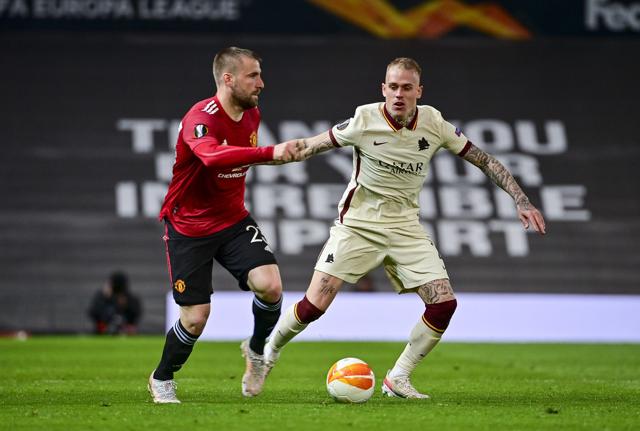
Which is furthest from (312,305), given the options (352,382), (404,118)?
A: (404,118)

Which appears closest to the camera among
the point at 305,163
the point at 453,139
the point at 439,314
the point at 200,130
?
the point at 200,130

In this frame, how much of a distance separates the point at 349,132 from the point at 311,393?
211 centimetres

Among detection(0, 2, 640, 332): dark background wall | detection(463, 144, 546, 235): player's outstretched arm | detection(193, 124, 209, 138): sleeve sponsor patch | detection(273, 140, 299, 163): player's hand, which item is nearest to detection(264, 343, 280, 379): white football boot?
detection(193, 124, 209, 138): sleeve sponsor patch

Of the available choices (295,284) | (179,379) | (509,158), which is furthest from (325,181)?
(179,379)

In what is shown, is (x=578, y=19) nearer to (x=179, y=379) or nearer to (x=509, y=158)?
(x=509, y=158)

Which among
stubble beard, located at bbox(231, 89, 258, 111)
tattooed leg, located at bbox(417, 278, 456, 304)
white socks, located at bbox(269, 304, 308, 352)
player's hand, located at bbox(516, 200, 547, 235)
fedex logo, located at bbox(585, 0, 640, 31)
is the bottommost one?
white socks, located at bbox(269, 304, 308, 352)

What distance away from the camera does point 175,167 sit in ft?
27.2

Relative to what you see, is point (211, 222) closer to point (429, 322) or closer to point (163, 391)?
point (163, 391)

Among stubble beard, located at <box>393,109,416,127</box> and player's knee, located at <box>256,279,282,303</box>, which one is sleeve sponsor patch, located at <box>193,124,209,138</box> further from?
stubble beard, located at <box>393,109,416,127</box>

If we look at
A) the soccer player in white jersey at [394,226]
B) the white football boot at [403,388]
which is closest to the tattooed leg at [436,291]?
the soccer player in white jersey at [394,226]

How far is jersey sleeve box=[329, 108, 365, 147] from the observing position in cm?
836

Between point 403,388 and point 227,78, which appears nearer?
point 227,78

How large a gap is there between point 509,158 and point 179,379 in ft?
42.2

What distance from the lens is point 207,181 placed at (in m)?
8.26
